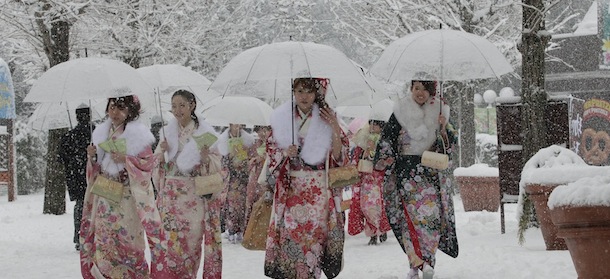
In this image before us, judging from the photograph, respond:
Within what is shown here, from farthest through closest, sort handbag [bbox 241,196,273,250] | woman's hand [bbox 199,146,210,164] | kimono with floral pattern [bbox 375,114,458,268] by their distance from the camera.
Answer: kimono with floral pattern [bbox 375,114,458,268]
woman's hand [bbox 199,146,210,164]
handbag [bbox 241,196,273,250]

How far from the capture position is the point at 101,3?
1784 cm

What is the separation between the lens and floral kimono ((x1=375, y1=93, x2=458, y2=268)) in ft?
26.1

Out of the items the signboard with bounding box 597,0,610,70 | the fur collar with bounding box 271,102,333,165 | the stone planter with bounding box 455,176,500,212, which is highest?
the signboard with bounding box 597,0,610,70

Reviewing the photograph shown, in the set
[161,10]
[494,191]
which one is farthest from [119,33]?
[494,191]

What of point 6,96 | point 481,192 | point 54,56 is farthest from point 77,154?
point 6,96

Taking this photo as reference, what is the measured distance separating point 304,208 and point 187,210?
1233 millimetres

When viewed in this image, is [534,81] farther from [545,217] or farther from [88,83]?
[88,83]

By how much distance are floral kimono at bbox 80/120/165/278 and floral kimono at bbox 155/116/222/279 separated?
206mm

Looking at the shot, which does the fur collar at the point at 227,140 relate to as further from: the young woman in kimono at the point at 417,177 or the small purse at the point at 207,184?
the small purse at the point at 207,184

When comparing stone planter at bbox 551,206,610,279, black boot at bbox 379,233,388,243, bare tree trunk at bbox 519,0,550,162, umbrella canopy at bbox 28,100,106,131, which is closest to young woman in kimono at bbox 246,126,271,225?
black boot at bbox 379,233,388,243

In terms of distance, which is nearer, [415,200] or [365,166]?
[415,200]

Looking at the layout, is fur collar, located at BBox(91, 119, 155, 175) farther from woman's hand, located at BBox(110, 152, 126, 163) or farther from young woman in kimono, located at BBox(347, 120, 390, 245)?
young woman in kimono, located at BBox(347, 120, 390, 245)

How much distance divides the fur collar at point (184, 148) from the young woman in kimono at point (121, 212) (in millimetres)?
286

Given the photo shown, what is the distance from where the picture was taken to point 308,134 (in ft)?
23.2
